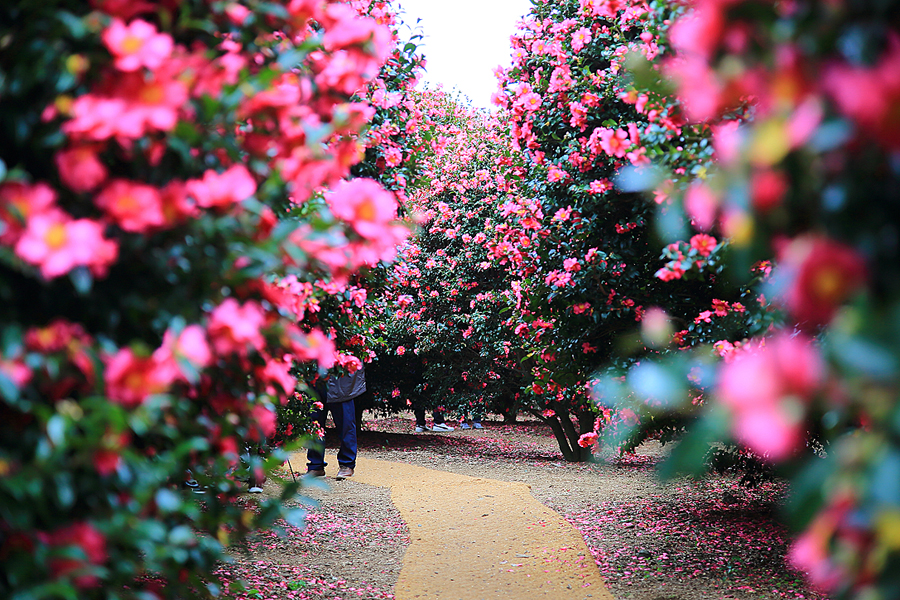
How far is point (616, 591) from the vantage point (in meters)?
4.22

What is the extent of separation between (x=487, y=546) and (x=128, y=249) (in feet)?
16.0

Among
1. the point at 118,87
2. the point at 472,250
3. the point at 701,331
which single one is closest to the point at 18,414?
the point at 118,87

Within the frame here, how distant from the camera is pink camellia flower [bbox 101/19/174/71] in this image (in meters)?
0.97

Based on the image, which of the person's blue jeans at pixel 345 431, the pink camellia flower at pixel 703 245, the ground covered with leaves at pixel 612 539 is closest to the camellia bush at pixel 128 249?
the ground covered with leaves at pixel 612 539

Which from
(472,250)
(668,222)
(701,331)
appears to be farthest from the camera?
(472,250)

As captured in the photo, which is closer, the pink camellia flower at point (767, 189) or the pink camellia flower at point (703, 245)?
the pink camellia flower at point (767, 189)

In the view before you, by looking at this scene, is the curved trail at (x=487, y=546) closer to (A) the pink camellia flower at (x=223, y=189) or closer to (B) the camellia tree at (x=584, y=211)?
(B) the camellia tree at (x=584, y=211)

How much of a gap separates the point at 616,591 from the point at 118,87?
4.32m

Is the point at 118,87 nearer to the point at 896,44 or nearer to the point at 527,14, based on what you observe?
the point at 896,44

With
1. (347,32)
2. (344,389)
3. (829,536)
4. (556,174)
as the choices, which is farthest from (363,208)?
(344,389)

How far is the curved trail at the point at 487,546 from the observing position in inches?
168

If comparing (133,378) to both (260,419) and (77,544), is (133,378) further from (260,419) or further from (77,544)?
(260,419)

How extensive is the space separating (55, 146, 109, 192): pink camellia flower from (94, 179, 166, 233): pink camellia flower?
0.03m

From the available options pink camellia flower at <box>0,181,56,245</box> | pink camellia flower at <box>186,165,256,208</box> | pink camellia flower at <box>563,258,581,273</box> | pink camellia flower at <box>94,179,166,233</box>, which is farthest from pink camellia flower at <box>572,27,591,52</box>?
pink camellia flower at <box>0,181,56,245</box>
